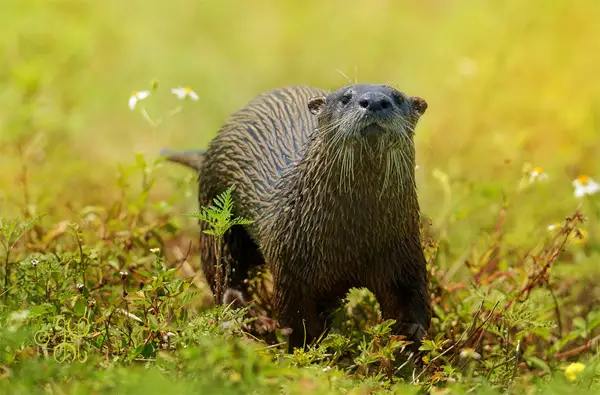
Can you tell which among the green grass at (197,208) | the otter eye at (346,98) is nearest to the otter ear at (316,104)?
the otter eye at (346,98)

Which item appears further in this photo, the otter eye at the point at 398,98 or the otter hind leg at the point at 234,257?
the otter hind leg at the point at 234,257

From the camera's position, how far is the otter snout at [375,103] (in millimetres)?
2611

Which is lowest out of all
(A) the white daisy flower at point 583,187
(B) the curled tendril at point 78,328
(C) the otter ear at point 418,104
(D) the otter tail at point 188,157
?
(B) the curled tendril at point 78,328

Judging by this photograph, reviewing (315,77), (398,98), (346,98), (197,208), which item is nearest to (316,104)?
(346,98)

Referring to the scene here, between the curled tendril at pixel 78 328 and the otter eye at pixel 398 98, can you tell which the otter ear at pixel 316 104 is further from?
the curled tendril at pixel 78 328

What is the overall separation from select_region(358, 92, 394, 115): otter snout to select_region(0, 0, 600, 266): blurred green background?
5.39 feet

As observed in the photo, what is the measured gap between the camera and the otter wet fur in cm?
272

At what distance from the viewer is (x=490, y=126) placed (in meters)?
5.81

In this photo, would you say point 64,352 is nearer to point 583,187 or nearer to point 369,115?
point 369,115

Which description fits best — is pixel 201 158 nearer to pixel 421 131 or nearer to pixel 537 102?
pixel 421 131

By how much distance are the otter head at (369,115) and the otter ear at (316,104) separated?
0.7 inches

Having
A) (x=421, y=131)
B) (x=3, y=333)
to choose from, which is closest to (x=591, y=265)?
(x=421, y=131)

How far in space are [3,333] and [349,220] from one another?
108 centimetres

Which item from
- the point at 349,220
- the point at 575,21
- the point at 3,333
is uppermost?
the point at 575,21
